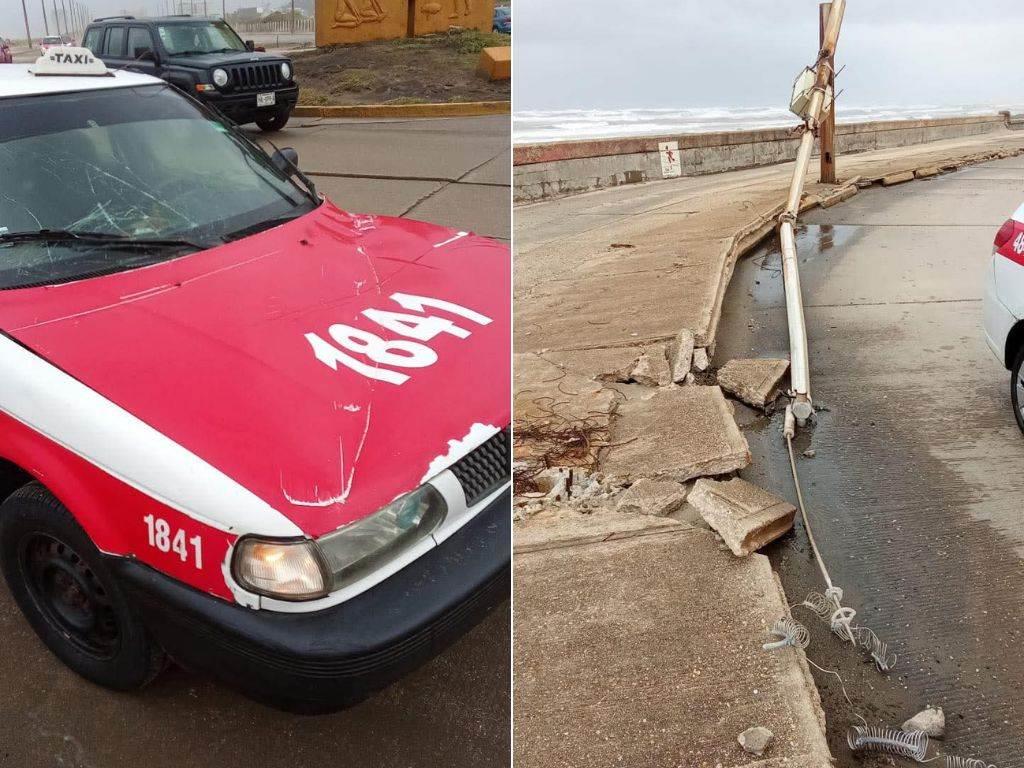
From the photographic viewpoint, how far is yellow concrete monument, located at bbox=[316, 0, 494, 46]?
5.35 metres

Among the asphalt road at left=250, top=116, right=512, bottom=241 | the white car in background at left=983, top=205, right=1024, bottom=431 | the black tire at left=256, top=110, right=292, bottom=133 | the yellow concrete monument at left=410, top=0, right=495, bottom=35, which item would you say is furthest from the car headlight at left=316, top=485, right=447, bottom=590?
the black tire at left=256, top=110, right=292, bottom=133

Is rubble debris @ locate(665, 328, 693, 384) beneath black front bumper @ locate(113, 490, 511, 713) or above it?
beneath

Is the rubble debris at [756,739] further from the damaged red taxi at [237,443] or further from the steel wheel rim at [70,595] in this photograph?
the steel wheel rim at [70,595]

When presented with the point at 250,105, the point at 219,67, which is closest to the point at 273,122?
the point at 250,105

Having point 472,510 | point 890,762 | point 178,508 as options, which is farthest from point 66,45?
point 890,762

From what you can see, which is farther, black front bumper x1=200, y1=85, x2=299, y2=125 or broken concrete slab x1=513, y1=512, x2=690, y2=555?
black front bumper x1=200, y1=85, x2=299, y2=125

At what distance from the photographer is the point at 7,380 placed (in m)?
1.95

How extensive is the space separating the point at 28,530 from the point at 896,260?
6.07 meters

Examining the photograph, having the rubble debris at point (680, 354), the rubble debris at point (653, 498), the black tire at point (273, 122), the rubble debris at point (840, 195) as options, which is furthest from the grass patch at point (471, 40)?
the rubble debris at point (653, 498)

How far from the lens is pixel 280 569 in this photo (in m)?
1.68

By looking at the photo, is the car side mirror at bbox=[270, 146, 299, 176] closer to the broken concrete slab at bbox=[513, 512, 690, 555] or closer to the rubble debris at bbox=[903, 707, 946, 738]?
the broken concrete slab at bbox=[513, 512, 690, 555]

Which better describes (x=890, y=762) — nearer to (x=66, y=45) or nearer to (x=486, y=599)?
(x=486, y=599)

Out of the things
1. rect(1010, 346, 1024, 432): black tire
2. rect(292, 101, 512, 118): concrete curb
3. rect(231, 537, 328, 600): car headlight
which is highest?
rect(292, 101, 512, 118): concrete curb

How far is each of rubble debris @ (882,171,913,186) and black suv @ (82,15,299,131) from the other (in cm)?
749
